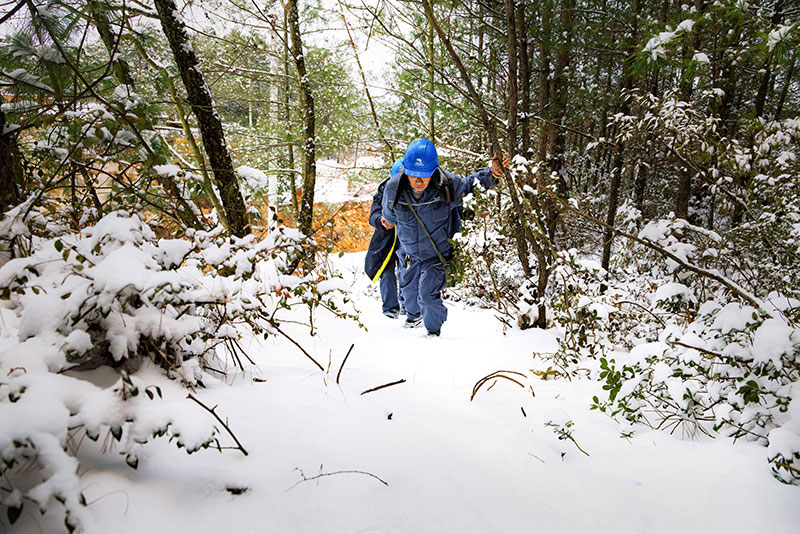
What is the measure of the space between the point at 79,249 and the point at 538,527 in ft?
5.16

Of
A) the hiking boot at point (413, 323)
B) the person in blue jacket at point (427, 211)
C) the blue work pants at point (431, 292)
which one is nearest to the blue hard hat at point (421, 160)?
the person in blue jacket at point (427, 211)

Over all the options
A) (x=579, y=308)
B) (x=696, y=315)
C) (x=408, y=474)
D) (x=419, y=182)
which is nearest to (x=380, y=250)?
(x=419, y=182)

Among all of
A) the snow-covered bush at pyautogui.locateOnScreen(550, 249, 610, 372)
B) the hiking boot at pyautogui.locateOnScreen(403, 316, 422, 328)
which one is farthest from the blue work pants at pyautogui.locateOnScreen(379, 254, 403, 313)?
the snow-covered bush at pyautogui.locateOnScreen(550, 249, 610, 372)

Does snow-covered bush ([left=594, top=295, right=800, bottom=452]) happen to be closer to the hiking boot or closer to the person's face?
the person's face

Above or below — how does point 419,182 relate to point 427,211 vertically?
above

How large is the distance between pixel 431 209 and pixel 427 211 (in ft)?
0.15

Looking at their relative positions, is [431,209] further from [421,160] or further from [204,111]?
[204,111]

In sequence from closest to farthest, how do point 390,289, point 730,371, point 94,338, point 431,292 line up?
point 94,338
point 730,371
point 431,292
point 390,289

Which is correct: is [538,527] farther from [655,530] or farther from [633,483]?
[633,483]

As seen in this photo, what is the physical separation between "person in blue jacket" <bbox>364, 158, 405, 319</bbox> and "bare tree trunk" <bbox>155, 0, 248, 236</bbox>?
162 centimetres

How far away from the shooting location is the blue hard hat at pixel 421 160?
3455 millimetres

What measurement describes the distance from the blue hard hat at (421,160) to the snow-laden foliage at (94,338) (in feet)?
7.26

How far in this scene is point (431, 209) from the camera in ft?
12.5

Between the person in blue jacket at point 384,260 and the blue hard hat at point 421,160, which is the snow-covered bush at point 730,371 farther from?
the person in blue jacket at point 384,260
